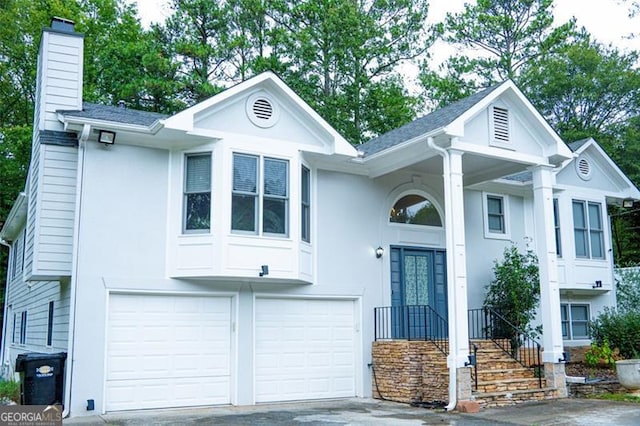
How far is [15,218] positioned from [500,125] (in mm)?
12799

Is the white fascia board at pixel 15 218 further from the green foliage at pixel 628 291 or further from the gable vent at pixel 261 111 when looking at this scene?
the green foliage at pixel 628 291

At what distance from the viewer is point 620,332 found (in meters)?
14.5

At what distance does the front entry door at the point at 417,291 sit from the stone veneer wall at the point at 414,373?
92 centimetres

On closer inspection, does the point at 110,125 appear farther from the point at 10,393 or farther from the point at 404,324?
the point at 404,324

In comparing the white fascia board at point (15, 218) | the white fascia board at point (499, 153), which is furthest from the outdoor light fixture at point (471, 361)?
the white fascia board at point (15, 218)

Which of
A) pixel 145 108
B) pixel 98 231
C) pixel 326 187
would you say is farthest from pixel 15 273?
pixel 326 187

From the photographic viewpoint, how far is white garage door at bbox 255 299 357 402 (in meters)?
11.4

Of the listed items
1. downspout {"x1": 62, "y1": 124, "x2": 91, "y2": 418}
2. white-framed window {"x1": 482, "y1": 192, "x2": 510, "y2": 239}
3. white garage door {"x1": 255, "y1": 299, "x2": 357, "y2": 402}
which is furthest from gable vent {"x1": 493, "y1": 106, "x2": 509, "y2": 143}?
downspout {"x1": 62, "y1": 124, "x2": 91, "y2": 418}

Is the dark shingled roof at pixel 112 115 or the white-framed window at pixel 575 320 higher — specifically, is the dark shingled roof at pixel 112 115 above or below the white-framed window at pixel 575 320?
above

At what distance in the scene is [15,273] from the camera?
18656 mm

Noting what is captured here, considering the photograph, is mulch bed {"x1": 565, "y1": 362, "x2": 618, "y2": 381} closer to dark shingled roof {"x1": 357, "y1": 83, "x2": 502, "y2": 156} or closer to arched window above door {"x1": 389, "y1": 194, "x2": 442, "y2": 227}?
arched window above door {"x1": 389, "y1": 194, "x2": 442, "y2": 227}

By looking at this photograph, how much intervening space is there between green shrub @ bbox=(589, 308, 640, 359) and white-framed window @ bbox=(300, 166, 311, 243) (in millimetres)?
8081

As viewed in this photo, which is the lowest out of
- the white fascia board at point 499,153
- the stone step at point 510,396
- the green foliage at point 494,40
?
the stone step at point 510,396

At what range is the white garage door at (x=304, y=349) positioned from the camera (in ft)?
37.3
